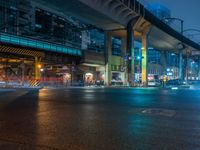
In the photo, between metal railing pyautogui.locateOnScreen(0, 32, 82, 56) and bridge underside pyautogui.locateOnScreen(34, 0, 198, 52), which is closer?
bridge underside pyautogui.locateOnScreen(34, 0, 198, 52)

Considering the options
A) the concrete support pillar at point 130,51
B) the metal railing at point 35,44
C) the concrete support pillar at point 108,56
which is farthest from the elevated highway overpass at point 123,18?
the metal railing at point 35,44

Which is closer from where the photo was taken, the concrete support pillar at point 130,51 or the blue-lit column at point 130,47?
the blue-lit column at point 130,47

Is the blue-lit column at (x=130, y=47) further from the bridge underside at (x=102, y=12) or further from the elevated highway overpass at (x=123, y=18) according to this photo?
the bridge underside at (x=102, y=12)

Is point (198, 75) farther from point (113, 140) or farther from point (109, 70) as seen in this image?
point (113, 140)

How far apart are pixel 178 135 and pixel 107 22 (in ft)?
169

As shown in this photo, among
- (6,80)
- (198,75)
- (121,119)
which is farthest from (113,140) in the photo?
(198,75)

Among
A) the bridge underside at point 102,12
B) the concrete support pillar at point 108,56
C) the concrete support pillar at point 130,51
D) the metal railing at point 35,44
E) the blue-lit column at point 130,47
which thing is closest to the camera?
the bridge underside at point 102,12

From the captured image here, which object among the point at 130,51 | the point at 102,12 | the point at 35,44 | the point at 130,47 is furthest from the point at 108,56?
the point at 35,44

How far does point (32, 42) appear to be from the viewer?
53.1 meters

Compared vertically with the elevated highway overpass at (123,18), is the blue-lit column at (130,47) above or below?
below

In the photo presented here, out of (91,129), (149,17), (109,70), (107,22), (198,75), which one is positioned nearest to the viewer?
(91,129)

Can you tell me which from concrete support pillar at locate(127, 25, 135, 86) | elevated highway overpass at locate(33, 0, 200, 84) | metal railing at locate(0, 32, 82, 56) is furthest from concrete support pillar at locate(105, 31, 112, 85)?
metal railing at locate(0, 32, 82, 56)

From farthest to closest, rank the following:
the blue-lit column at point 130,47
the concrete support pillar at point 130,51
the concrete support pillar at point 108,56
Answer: the concrete support pillar at point 108,56 < the concrete support pillar at point 130,51 < the blue-lit column at point 130,47

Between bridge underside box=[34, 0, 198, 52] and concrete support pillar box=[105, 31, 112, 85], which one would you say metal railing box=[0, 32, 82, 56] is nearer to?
bridge underside box=[34, 0, 198, 52]
